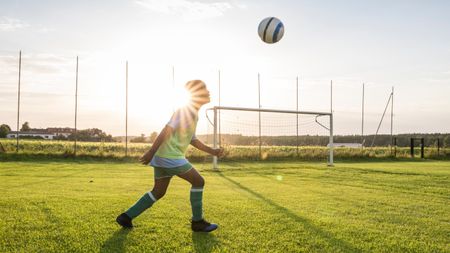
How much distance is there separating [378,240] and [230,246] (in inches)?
70.3

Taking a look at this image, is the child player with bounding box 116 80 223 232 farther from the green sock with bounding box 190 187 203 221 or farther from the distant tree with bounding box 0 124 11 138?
the distant tree with bounding box 0 124 11 138

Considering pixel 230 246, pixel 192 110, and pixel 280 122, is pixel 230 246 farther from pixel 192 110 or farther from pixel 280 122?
pixel 280 122

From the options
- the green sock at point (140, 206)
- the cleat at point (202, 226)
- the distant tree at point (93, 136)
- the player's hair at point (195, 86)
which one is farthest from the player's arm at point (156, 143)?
the distant tree at point (93, 136)

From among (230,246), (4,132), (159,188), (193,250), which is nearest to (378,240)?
(230,246)

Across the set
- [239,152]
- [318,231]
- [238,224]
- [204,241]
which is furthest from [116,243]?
[239,152]

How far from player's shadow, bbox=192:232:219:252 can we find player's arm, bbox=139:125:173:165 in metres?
1.08

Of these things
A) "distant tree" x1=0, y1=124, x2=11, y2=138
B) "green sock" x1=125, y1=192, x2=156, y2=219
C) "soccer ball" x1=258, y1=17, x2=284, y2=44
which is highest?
"soccer ball" x1=258, y1=17, x2=284, y2=44

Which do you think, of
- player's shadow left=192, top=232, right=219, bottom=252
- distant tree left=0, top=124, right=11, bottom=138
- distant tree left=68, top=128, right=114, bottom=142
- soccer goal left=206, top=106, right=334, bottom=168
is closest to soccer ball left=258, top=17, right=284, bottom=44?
player's shadow left=192, top=232, right=219, bottom=252

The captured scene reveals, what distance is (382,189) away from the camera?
36.2ft

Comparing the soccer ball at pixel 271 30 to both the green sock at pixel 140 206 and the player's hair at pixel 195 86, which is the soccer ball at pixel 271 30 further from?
the green sock at pixel 140 206

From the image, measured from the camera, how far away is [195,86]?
18.0 ft

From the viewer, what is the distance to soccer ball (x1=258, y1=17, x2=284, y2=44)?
1228 cm

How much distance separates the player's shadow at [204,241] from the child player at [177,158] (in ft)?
0.47

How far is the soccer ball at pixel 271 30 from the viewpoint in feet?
40.3
